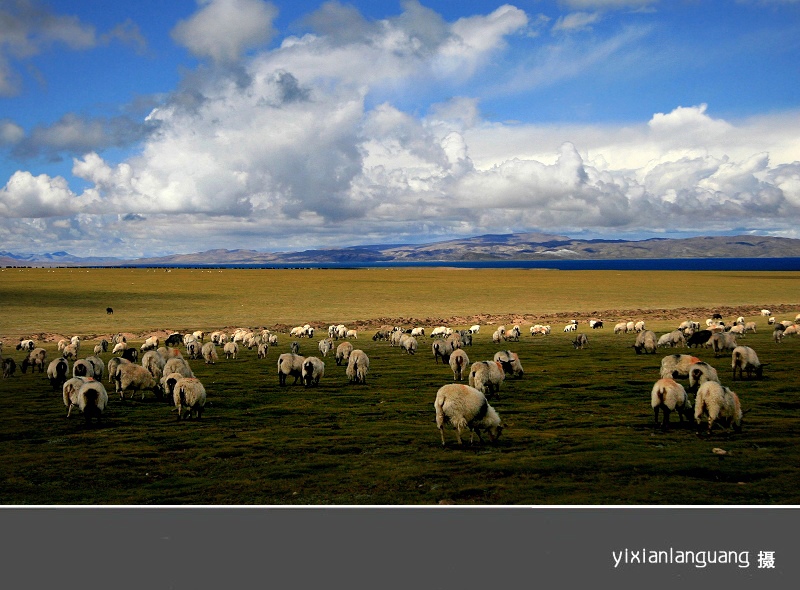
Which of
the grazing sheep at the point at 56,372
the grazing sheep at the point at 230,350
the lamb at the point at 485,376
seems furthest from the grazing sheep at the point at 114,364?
the lamb at the point at 485,376

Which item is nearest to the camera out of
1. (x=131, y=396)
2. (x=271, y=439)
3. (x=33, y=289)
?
(x=271, y=439)

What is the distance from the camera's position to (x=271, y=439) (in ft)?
50.6

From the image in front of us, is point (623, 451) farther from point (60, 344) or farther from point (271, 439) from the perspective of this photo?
point (60, 344)

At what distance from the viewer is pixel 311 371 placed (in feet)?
77.6

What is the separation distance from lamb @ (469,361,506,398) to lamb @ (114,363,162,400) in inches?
431

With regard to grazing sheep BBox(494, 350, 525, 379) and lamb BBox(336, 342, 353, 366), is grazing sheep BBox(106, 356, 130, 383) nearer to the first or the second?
lamb BBox(336, 342, 353, 366)

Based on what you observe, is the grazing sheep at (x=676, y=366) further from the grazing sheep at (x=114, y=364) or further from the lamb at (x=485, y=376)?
the grazing sheep at (x=114, y=364)

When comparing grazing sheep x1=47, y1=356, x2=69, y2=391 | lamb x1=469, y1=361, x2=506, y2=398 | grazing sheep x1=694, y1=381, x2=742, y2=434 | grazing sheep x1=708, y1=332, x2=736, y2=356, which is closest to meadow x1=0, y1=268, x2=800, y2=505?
grazing sheep x1=47, y1=356, x2=69, y2=391

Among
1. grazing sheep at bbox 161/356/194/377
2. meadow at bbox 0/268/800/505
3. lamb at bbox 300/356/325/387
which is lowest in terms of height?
meadow at bbox 0/268/800/505

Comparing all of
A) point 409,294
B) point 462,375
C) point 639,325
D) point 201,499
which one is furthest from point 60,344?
point 409,294

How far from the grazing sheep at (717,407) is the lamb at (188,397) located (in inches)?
535

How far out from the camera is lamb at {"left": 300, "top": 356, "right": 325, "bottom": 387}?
77.3 feet

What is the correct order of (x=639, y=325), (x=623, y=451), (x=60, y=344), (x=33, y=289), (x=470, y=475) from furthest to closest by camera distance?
(x=33, y=289) < (x=639, y=325) < (x=60, y=344) < (x=623, y=451) < (x=470, y=475)

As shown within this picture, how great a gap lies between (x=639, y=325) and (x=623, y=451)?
113ft
